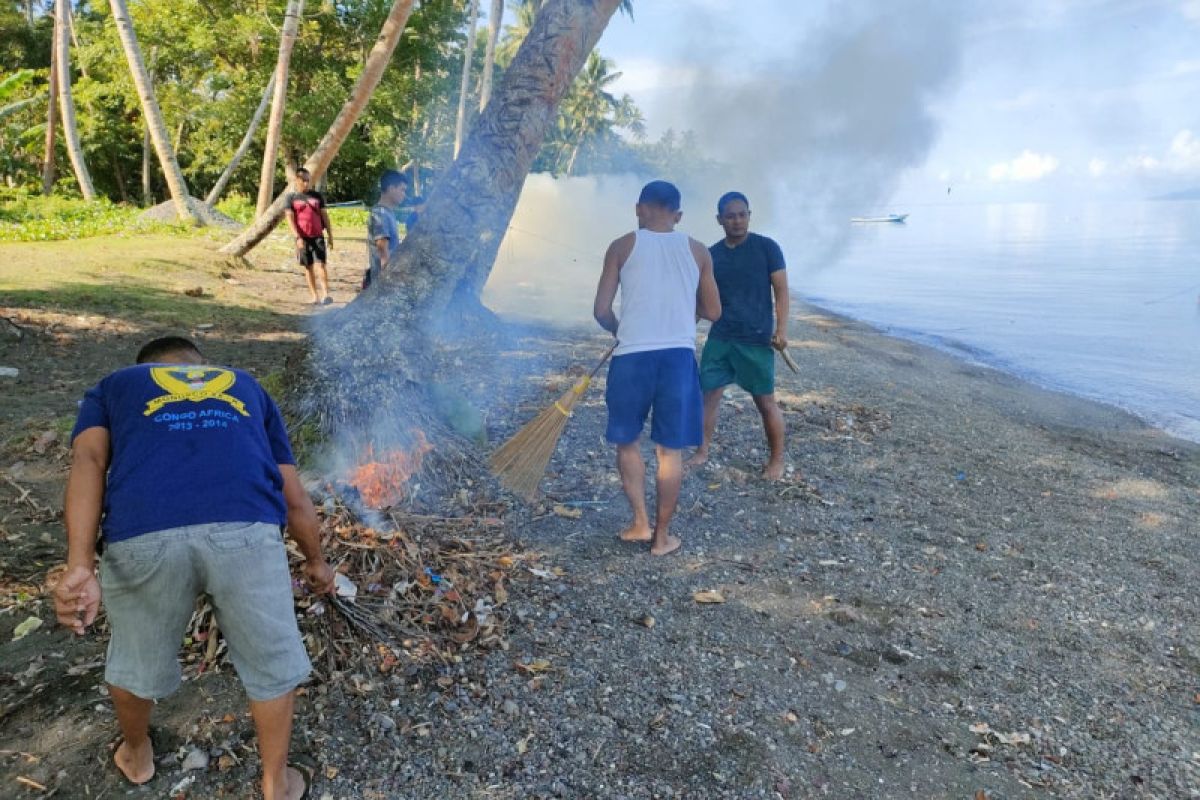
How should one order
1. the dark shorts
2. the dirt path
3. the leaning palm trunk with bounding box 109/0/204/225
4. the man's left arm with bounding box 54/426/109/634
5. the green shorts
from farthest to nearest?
1. the leaning palm trunk with bounding box 109/0/204/225
2. the dark shorts
3. the green shorts
4. the dirt path
5. the man's left arm with bounding box 54/426/109/634

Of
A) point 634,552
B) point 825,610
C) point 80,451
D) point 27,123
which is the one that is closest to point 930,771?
point 825,610

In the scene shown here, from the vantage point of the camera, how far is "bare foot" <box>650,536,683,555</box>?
4.07 meters

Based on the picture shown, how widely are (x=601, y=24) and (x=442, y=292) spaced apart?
229cm

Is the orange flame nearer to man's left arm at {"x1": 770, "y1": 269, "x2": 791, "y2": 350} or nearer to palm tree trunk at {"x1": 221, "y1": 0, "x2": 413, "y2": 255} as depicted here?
man's left arm at {"x1": 770, "y1": 269, "x2": 791, "y2": 350}

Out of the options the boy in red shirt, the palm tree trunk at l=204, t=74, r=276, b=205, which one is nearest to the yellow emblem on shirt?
the boy in red shirt

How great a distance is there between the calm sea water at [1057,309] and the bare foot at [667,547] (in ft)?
29.6

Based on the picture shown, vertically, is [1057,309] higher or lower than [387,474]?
higher

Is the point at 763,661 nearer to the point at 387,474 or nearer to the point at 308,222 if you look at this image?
the point at 387,474

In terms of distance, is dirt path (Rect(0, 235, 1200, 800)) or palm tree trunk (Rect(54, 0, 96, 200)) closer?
dirt path (Rect(0, 235, 1200, 800))

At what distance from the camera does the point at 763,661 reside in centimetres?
318

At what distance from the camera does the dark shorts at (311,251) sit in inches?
369

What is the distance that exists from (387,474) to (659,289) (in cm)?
179

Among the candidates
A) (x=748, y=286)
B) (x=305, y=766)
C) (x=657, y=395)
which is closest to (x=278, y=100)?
(x=748, y=286)

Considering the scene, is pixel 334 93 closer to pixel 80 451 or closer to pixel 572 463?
pixel 572 463
